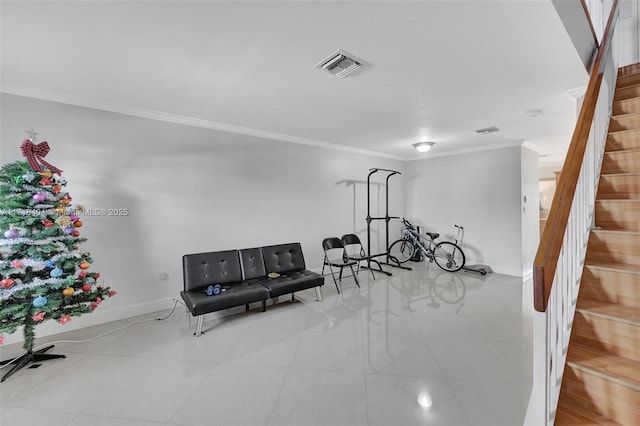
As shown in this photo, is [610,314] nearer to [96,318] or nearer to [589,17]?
[589,17]

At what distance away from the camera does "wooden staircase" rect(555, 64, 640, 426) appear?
1.28m

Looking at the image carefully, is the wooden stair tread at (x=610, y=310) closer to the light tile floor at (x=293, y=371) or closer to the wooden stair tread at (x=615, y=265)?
the wooden stair tread at (x=615, y=265)

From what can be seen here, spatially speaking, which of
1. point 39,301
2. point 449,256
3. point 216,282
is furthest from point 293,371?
point 449,256

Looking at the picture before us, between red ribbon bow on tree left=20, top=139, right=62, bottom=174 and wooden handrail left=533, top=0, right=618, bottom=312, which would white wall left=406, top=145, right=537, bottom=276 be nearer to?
wooden handrail left=533, top=0, right=618, bottom=312

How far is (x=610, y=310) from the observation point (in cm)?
153

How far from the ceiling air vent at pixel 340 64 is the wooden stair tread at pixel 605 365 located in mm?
2529

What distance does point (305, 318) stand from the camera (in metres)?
3.28

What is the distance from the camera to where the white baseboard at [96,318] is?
2826mm

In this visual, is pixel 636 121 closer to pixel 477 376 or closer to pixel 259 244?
pixel 477 376

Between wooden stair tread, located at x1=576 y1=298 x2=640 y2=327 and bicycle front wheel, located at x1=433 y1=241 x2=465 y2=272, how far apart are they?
3.99m

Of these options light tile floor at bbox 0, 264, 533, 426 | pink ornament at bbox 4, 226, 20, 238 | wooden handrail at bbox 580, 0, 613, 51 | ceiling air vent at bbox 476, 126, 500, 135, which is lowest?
light tile floor at bbox 0, 264, 533, 426

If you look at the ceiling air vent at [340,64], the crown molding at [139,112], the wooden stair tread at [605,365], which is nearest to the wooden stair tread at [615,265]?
the wooden stair tread at [605,365]

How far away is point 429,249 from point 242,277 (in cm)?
426

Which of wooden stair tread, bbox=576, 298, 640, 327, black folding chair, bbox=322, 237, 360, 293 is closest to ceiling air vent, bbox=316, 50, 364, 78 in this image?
wooden stair tread, bbox=576, 298, 640, 327
